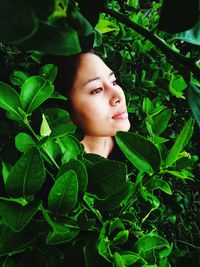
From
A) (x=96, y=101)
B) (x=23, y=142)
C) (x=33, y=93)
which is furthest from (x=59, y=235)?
(x=96, y=101)

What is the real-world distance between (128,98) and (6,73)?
0.39 metres

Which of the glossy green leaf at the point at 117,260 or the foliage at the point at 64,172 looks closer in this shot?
the foliage at the point at 64,172

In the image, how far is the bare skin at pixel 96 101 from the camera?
1005 millimetres

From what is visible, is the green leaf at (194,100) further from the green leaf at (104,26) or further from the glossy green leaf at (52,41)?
the green leaf at (104,26)

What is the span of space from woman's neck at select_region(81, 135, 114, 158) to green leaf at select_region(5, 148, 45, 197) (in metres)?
0.54

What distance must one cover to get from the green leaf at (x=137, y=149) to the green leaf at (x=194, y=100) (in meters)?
0.17

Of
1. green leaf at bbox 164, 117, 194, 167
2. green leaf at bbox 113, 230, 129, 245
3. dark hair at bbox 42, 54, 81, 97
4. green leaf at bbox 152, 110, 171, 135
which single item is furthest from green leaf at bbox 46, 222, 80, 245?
dark hair at bbox 42, 54, 81, 97

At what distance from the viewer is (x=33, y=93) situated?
2.26 ft

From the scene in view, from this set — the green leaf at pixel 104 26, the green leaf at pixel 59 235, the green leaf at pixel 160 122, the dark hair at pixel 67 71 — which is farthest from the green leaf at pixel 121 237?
the green leaf at pixel 104 26

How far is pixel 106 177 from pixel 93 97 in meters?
0.45

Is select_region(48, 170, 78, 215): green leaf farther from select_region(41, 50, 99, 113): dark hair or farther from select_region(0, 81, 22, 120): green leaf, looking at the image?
select_region(41, 50, 99, 113): dark hair

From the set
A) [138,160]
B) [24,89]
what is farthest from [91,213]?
[24,89]

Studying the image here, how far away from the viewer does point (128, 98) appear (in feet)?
3.67

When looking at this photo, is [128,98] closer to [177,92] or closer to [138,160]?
[177,92]
